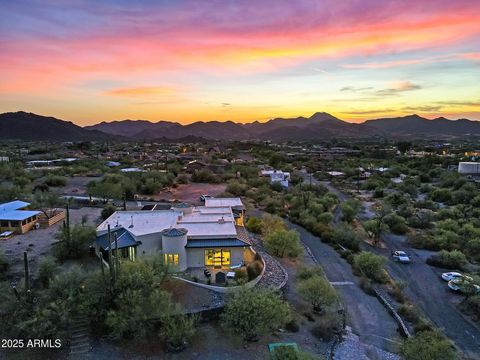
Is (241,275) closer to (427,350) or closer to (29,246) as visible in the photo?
(427,350)

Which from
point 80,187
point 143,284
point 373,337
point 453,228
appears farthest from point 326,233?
point 80,187

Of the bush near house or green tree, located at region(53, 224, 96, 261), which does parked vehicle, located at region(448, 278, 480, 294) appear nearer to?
the bush near house

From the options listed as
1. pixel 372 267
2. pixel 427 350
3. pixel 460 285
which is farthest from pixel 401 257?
pixel 427 350

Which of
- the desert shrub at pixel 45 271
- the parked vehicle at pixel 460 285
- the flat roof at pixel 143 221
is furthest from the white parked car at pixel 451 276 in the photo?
the desert shrub at pixel 45 271

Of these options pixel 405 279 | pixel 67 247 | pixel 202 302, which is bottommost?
pixel 405 279

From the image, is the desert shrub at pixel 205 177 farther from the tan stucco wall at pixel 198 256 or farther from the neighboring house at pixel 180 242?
the tan stucco wall at pixel 198 256

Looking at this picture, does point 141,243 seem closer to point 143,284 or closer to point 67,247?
point 67,247
